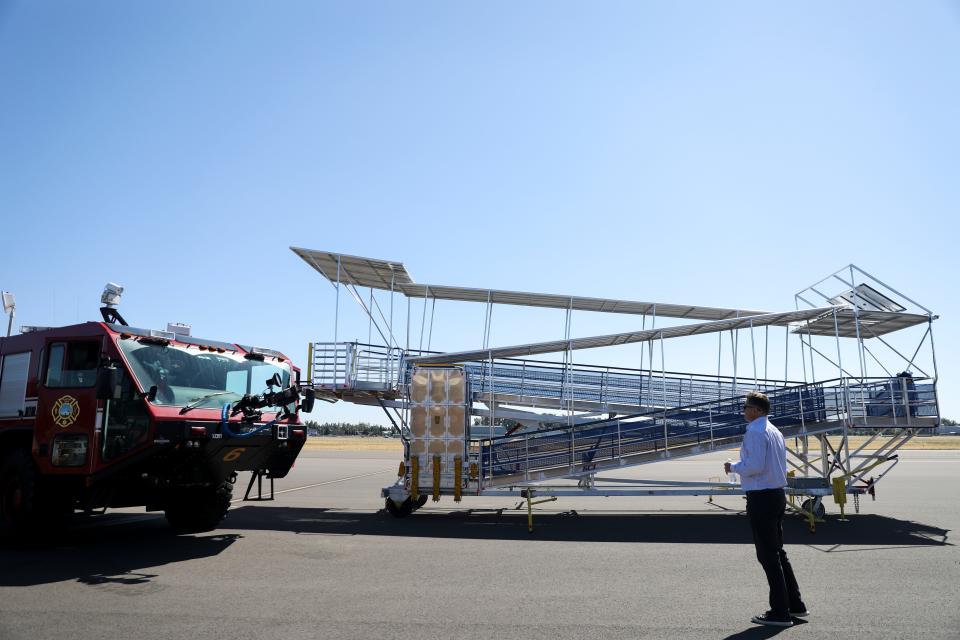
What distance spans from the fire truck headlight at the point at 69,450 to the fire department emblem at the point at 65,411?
0.18 meters

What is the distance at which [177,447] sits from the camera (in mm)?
8359

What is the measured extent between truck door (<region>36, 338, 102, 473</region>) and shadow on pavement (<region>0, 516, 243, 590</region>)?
3.64ft

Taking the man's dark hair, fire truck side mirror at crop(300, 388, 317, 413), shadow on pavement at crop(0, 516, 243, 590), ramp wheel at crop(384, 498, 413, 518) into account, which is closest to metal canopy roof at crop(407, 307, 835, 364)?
ramp wheel at crop(384, 498, 413, 518)

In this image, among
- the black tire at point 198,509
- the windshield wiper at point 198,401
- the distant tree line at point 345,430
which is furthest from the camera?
the distant tree line at point 345,430

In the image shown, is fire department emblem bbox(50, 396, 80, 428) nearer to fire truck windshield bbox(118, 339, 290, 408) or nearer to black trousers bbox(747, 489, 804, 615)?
fire truck windshield bbox(118, 339, 290, 408)

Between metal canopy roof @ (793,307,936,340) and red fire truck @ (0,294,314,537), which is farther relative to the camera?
metal canopy roof @ (793,307,936,340)

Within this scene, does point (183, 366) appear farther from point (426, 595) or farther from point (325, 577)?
point (426, 595)

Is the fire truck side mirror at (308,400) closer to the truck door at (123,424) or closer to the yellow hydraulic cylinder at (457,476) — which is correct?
the truck door at (123,424)

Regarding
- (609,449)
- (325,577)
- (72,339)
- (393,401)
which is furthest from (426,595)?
(393,401)

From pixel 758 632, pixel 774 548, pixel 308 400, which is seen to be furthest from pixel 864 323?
pixel 308 400

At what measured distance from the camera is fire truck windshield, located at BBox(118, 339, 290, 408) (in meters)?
8.70

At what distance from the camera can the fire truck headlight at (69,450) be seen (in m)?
8.52

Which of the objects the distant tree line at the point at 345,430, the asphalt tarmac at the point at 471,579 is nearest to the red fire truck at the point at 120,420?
the asphalt tarmac at the point at 471,579

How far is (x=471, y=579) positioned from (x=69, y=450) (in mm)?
5647
